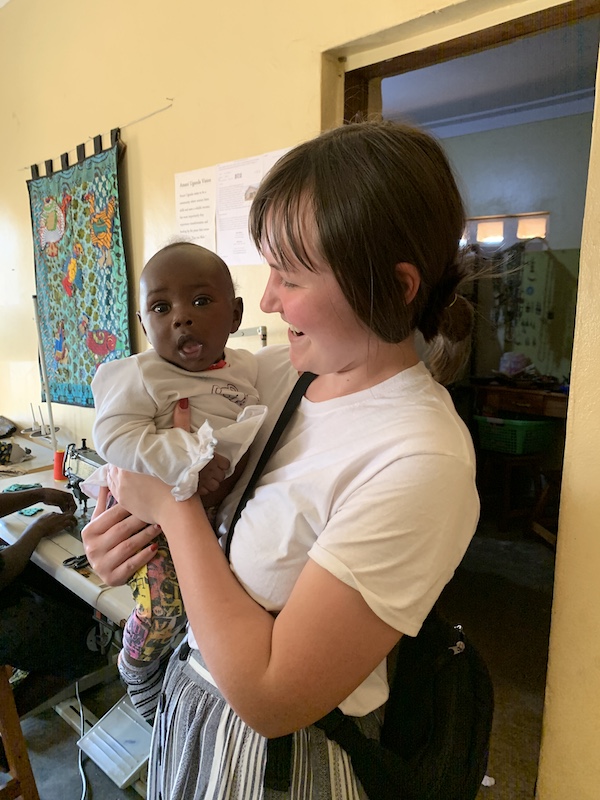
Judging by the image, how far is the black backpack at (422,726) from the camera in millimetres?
719

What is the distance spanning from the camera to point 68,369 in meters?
2.66

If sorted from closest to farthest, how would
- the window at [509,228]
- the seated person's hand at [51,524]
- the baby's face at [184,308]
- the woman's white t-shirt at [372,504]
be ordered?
the woman's white t-shirt at [372,504]
the baby's face at [184,308]
the seated person's hand at [51,524]
the window at [509,228]

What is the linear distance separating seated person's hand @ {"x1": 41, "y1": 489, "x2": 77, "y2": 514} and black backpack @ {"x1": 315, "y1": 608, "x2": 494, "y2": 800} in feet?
4.70

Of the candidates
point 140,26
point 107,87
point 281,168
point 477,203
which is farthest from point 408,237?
point 477,203

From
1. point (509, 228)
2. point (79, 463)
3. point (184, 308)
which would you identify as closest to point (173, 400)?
point (184, 308)

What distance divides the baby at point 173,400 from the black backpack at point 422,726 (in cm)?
10

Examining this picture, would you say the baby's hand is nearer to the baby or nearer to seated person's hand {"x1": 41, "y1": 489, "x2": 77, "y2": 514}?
the baby

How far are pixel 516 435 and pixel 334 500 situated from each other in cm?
301

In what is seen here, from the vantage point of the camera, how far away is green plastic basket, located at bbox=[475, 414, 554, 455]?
333 cm

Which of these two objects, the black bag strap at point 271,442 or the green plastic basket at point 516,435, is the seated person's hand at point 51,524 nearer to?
the black bag strap at point 271,442

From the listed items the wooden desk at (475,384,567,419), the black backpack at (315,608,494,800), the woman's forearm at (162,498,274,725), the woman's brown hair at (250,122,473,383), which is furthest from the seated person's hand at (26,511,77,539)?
the wooden desk at (475,384,567,419)

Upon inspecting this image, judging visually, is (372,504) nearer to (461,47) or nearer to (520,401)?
(461,47)

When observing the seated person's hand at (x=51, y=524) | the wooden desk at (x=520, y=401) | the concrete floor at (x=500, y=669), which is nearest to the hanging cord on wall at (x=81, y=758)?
the concrete floor at (x=500, y=669)

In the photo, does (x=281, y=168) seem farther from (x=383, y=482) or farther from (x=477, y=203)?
(x=477, y=203)
